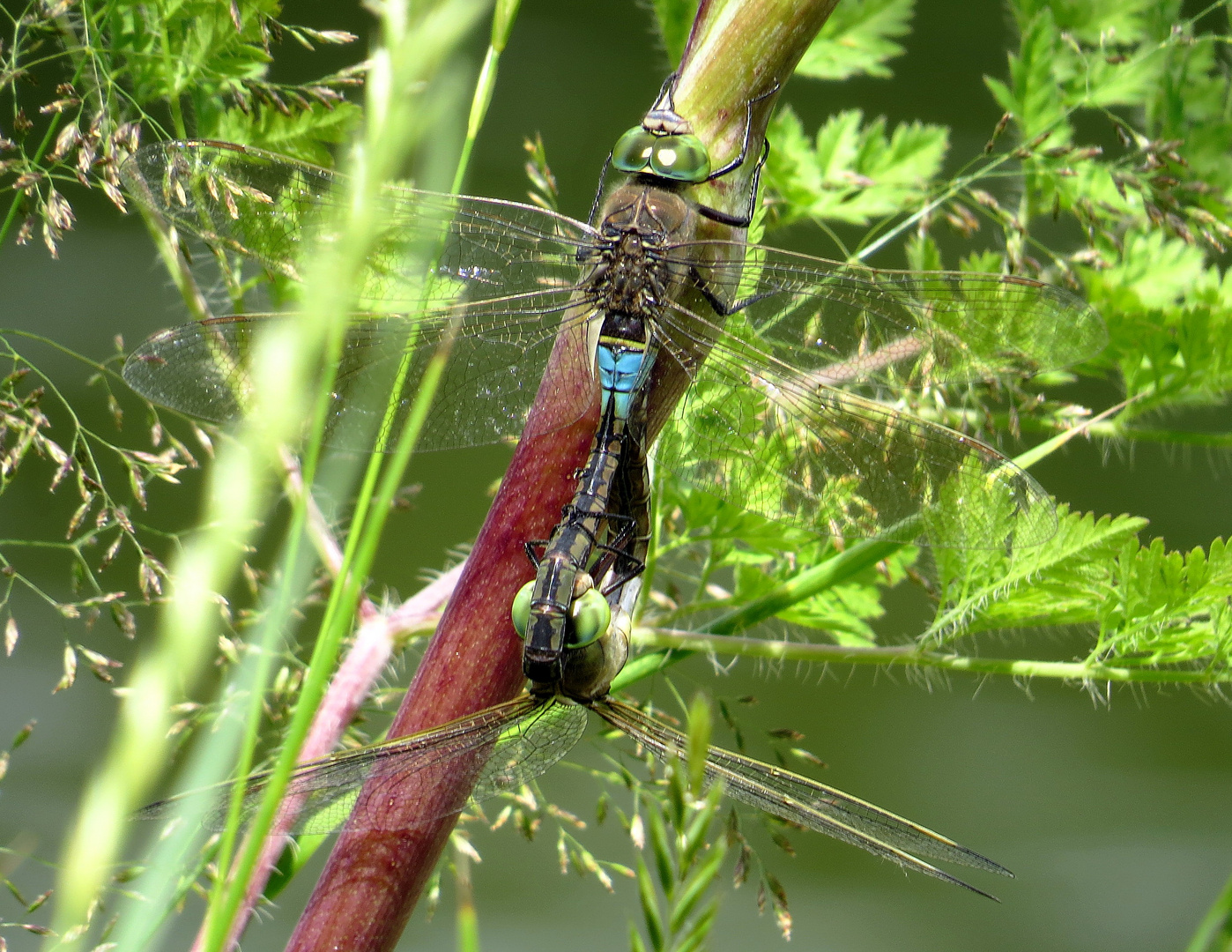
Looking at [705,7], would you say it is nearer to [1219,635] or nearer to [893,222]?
[1219,635]

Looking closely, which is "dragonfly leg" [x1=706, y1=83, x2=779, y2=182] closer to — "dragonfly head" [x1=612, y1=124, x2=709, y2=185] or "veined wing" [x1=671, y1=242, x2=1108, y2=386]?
"dragonfly head" [x1=612, y1=124, x2=709, y2=185]

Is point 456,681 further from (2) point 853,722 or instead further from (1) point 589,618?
(2) point 853,722

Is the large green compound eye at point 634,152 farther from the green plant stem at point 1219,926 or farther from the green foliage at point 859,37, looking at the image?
the green foliage at point 859,37

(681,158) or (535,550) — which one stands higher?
(681,158)

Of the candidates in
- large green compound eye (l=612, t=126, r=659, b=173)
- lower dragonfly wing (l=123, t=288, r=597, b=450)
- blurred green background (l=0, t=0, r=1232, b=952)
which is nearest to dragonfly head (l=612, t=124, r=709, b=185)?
large green compound eye (l=612, t=126, r=659, b=173)

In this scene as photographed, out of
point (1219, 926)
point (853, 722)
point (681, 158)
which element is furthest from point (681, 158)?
→ point (853, 722)
